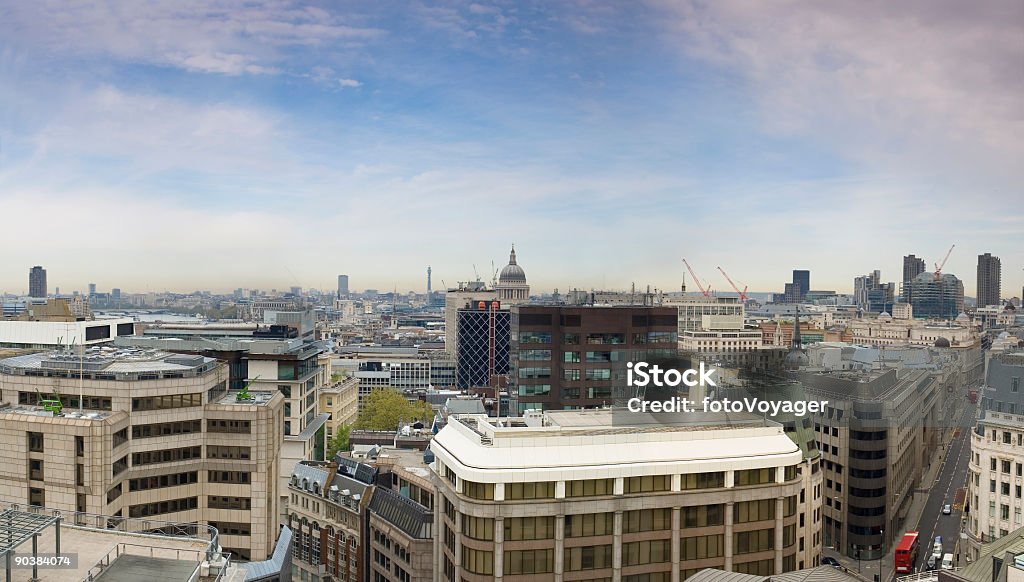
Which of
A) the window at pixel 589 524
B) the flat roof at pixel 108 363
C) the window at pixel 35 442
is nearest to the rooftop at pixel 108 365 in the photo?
the flat roof at pixel 108 363

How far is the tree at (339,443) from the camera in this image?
440 feet

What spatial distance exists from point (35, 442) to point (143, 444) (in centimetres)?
779

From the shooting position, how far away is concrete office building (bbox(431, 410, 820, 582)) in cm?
5288

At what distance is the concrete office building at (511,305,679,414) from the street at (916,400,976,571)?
40.7m

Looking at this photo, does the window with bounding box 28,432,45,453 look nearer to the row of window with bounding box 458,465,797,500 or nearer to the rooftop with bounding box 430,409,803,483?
the rooftop with bounding box 430,409,803,483

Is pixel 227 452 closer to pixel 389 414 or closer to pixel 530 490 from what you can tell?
pixel 530 490

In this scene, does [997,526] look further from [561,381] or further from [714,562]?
[561,381]

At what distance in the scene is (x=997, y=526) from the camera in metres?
79.9

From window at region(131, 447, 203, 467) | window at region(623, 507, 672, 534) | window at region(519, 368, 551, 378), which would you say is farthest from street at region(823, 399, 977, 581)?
window at region(131, 447, 203, 467)

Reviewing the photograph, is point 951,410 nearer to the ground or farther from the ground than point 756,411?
nearer to the ground

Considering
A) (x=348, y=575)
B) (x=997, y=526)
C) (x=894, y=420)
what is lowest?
(x=348, y=575)

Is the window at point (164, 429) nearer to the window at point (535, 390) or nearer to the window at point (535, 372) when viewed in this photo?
the window at point (535, 390)

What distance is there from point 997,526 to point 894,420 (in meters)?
22.1

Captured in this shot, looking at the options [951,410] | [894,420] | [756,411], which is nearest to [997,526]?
[894,420]
